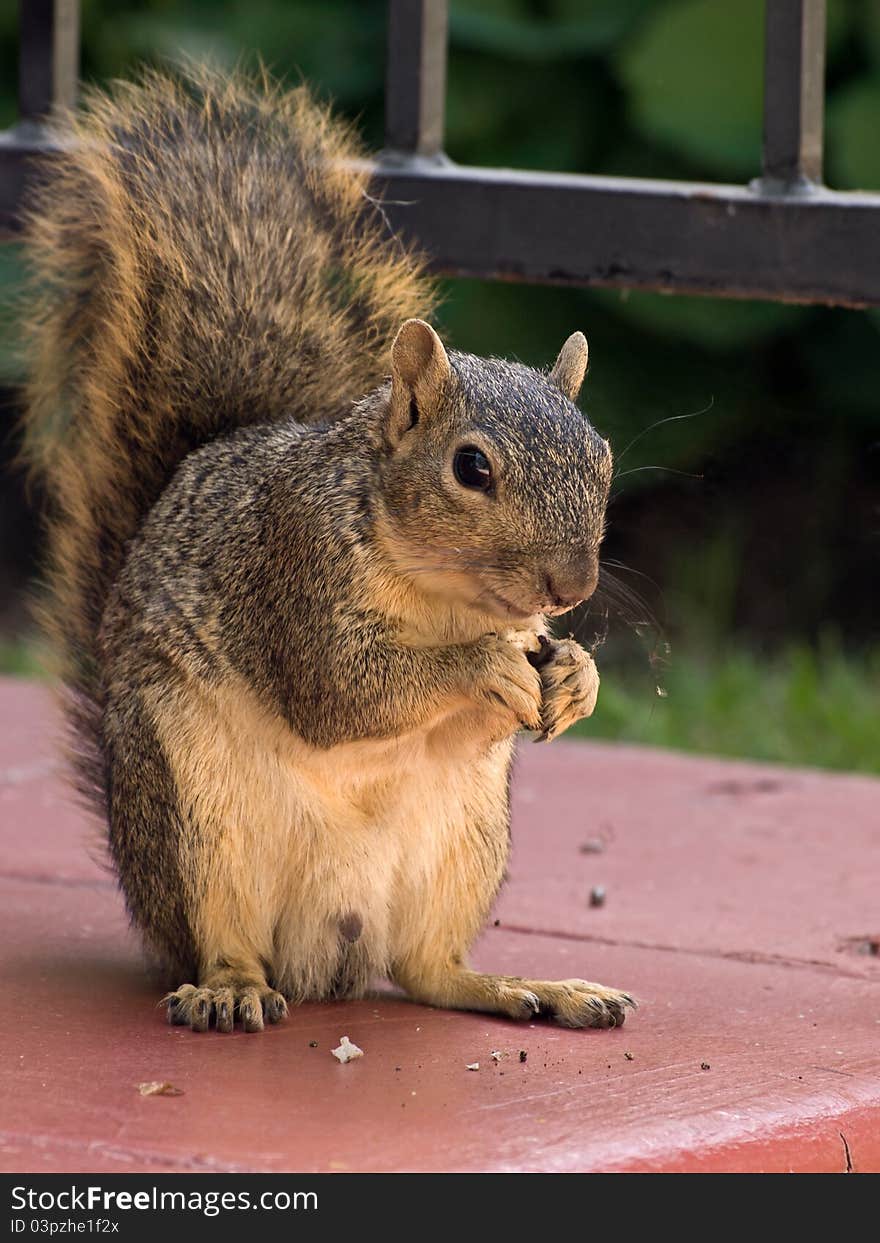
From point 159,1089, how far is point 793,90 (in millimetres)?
1186

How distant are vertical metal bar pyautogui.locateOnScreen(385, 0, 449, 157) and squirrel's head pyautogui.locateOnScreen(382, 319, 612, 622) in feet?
1.06

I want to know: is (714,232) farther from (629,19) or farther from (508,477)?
(629,19)

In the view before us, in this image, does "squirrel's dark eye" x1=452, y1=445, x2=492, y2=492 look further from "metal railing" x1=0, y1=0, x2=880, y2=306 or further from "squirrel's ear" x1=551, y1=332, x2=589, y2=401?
"metal railing" x1=0, y1=0, x2=880, y2=306

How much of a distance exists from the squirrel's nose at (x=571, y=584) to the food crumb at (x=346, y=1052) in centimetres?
45

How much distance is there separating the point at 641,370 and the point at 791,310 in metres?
0.40

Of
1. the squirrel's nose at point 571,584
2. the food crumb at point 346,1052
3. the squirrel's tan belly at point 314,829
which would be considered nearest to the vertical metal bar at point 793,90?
the squirrel's nose at point 571,584

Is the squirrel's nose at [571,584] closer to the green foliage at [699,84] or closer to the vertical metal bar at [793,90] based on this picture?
the vertical metal bar at [793,90]

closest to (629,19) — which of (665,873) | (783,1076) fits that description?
(665,873)

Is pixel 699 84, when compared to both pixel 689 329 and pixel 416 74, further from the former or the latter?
pixel 416 74

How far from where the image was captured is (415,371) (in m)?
2.00

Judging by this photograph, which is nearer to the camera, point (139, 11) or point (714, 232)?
point (714, 232)

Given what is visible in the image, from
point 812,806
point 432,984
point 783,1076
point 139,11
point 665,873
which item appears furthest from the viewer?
point 139,11

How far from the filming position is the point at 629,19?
5.01 metres

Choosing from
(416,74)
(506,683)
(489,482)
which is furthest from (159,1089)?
(416,74)
